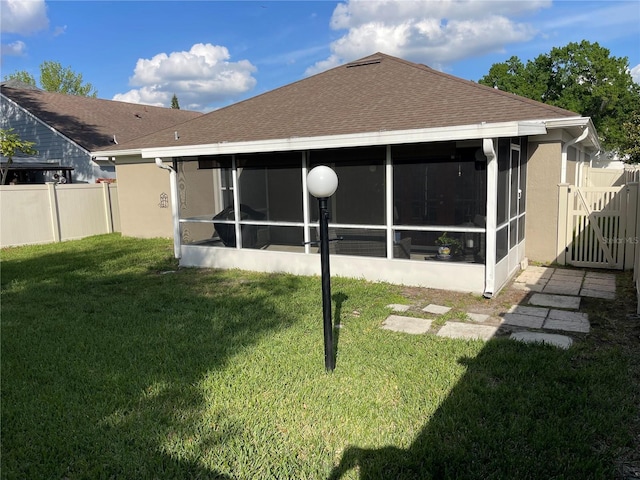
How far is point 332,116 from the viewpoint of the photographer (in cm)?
832

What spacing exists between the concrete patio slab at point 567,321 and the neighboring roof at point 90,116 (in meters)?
16.5

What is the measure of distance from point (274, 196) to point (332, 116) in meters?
1.87

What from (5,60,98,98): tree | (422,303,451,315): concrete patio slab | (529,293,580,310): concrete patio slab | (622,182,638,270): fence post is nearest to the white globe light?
(422,303,451,315): concrete patio slab

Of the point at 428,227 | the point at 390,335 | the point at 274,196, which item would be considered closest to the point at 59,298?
the point at 274,196

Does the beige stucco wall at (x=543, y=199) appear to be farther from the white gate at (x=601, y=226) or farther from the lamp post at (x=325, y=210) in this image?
the lamp post at (x=325, y=210)

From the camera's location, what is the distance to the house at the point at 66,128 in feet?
57.0

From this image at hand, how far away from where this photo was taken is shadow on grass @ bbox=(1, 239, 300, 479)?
9.36 ft

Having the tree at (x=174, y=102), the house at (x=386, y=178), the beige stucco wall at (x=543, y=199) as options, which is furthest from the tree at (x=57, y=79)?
the beige stucco wall at (x=543, y=199)

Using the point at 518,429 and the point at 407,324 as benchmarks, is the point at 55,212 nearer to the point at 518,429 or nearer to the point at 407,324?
the point at 407,324

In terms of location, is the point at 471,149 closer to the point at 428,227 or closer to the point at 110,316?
the point at 428,227

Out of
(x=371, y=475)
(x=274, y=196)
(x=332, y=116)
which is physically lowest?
(x=371, y=475)

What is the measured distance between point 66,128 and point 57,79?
72.9 feet

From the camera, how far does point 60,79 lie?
3556cm

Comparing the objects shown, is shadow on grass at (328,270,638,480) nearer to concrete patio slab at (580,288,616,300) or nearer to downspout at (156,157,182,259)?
concrete patio slab at (580,288,616,300)
